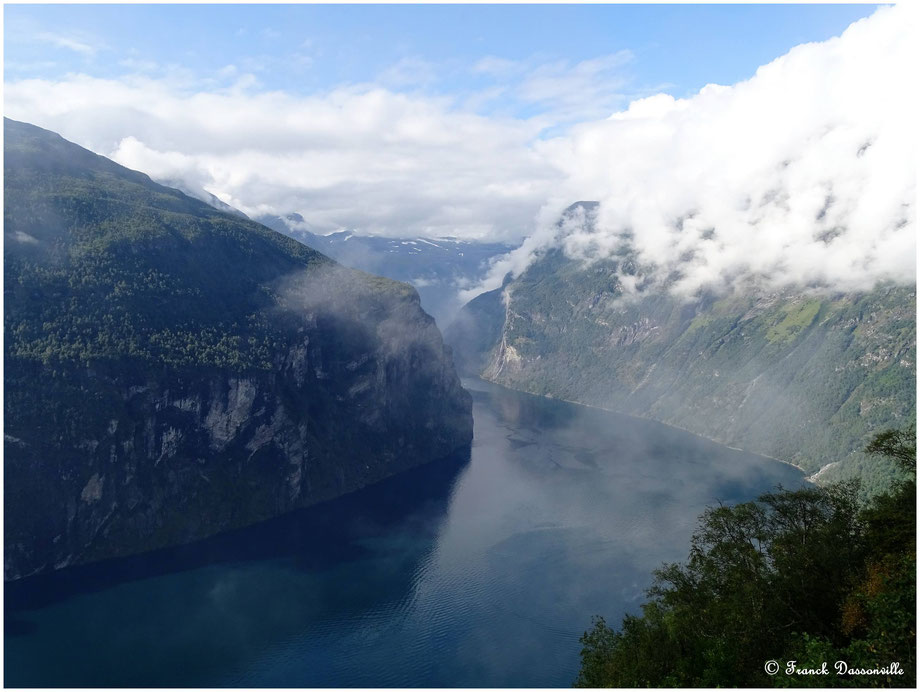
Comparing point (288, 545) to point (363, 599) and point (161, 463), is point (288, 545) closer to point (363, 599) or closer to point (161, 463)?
point (363, 599)

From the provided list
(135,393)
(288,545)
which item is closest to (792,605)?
(288,545)

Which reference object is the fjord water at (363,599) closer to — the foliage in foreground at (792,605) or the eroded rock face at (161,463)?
the eroded rock face at (161,463)

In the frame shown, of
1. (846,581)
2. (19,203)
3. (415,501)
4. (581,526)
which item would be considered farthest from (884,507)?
(19,203)

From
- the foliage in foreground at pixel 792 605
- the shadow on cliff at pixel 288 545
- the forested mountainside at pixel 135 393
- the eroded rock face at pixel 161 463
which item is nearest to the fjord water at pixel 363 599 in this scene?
the shadow on cliff at pixel 288 545

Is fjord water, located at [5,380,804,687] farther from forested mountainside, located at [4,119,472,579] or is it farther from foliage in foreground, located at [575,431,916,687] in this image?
foliage in foreground, located at [575,431,916,687]

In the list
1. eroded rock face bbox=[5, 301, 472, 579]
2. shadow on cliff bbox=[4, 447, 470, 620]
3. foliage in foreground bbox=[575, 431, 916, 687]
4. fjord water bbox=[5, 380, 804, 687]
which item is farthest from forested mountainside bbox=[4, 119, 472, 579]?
foliage in foreground bbox=[575, 431, 916, 687]
